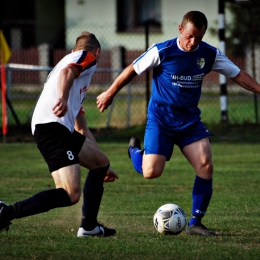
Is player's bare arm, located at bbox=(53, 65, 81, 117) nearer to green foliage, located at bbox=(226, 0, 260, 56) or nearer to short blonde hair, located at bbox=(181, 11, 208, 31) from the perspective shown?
short blonde hair, located at bbox=(181, 11, 208, 31)

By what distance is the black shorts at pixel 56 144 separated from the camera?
20.9 ft

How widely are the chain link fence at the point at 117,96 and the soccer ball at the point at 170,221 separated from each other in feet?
32.5

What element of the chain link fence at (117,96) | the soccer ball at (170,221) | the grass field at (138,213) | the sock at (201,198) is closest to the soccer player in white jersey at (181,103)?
the sock at (201,198)

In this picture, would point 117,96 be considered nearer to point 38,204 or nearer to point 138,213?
point 138,213

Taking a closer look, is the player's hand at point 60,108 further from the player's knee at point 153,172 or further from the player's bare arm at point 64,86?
the player's knee at point 153,172

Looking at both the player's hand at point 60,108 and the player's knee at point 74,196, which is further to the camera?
the player's knee at point 74,196

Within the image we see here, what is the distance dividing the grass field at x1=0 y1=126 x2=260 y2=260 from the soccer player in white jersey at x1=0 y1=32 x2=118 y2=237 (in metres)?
0.33

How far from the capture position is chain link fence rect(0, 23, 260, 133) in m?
18.5

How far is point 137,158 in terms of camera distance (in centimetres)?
800

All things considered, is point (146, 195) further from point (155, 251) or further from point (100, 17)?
point (100, 17)

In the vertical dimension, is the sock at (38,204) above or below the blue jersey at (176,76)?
below

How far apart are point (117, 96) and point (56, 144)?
16028 millimetres

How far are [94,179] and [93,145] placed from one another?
0.31m

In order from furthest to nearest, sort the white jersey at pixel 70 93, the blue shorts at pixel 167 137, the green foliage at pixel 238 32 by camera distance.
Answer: the green foliage at pixel 238 32
the blue shorts at pixel 167 137
the white jersey at pixel 70 93
